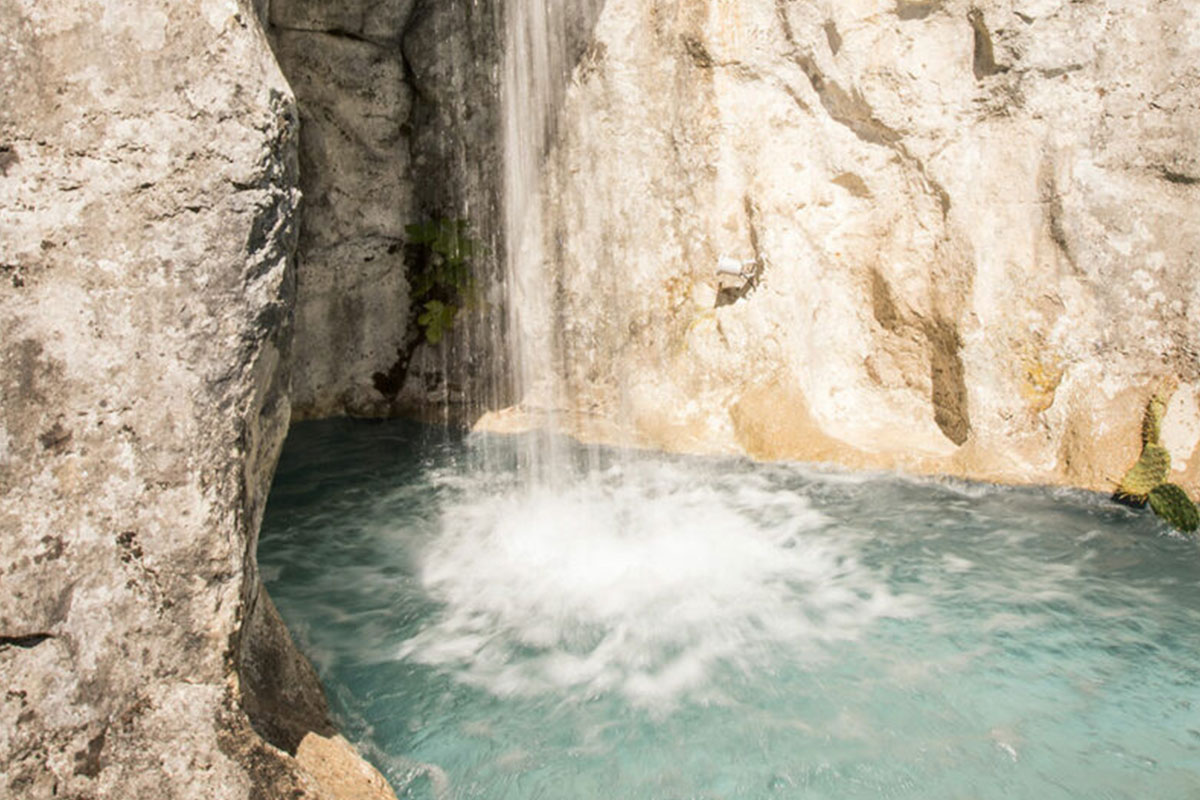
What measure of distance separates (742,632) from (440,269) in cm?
486

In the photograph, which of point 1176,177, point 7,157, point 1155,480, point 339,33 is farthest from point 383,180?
point 1155,480

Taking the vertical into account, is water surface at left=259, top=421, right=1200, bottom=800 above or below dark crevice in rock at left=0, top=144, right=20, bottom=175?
below

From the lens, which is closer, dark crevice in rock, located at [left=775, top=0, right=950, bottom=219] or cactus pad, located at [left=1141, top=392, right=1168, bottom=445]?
cactus pad, located at [left=1141, top=392, right=1168, bottom=445]

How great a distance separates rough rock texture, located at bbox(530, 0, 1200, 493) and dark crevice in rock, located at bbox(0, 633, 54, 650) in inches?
208

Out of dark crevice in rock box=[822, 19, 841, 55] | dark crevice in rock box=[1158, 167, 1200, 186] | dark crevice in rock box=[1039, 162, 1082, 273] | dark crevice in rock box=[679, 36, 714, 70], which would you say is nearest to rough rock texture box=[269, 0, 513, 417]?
dark crevice in rock box=[679, 36, 714, 70]

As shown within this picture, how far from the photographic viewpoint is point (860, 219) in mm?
7359

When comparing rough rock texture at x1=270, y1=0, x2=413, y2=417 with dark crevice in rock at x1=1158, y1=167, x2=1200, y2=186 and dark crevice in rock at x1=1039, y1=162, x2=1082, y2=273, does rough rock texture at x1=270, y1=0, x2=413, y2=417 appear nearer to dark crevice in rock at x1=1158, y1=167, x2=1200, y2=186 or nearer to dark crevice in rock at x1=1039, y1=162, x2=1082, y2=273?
dark crevice in rock at x1=1039, y1=162, x2=1082, y2=273

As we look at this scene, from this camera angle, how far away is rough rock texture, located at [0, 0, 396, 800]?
2.92 meters

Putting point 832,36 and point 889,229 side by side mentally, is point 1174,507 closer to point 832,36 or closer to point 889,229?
point 889,229

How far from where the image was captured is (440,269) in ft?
27.5

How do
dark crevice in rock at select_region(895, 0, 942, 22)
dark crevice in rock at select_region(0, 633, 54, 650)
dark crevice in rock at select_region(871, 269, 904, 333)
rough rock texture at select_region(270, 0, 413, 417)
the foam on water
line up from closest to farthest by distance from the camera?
1. dark crevice in rock at select_region(0, 633, 54, 650)
2. the foam on water
3. dark crevice in rock at select_region(895, 0, 942, 22)
4. dark crevice in rock at select_region(871, 269, 904, 333)
5. rough rock texture at select_region(270, 0, 413, 417)

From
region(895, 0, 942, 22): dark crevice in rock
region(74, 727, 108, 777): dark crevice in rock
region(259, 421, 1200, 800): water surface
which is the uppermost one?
region(895, 0, 942, 22): dark crevice in rock

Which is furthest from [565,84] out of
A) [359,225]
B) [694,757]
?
[694,757]

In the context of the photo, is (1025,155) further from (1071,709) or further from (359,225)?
(359,225)
